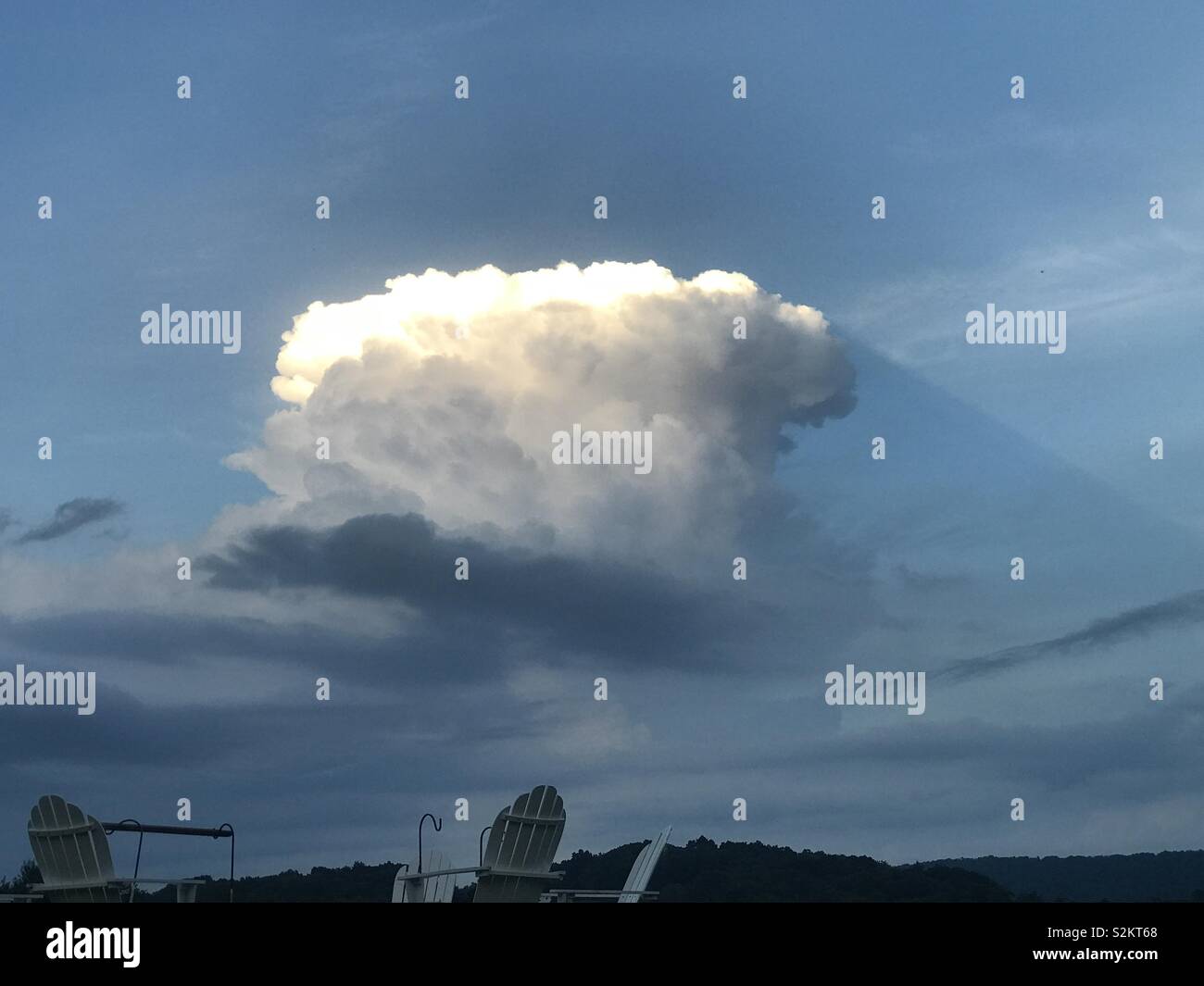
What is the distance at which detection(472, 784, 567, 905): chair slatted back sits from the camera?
3491cm

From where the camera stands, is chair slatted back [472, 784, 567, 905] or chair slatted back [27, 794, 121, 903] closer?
chair slatted back [472, 784, 567, 905]

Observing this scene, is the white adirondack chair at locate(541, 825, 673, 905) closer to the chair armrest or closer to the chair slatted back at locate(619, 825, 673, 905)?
the chair slatted back at locate(619, 825, 673, 905)

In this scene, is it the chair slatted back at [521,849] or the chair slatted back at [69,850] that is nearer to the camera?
the chair slatted back at [521,849]

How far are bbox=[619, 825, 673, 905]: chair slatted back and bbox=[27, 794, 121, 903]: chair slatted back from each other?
13582 millimetres

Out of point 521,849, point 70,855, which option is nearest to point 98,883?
point 70,855

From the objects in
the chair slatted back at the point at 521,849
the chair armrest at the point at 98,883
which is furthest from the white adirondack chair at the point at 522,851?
the chair armrest at the point at 98,883

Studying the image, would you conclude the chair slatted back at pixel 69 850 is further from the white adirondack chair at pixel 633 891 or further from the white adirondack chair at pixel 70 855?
the white adirondack chair at pixel 633 891

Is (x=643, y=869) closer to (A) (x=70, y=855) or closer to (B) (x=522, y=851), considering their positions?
(B) (x=522, y=851)

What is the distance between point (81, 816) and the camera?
125ft

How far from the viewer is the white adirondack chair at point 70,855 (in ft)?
125

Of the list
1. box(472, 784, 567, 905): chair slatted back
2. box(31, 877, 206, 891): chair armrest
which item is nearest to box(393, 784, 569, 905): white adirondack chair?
box(472, 784, 567, 905): chair slatted back
